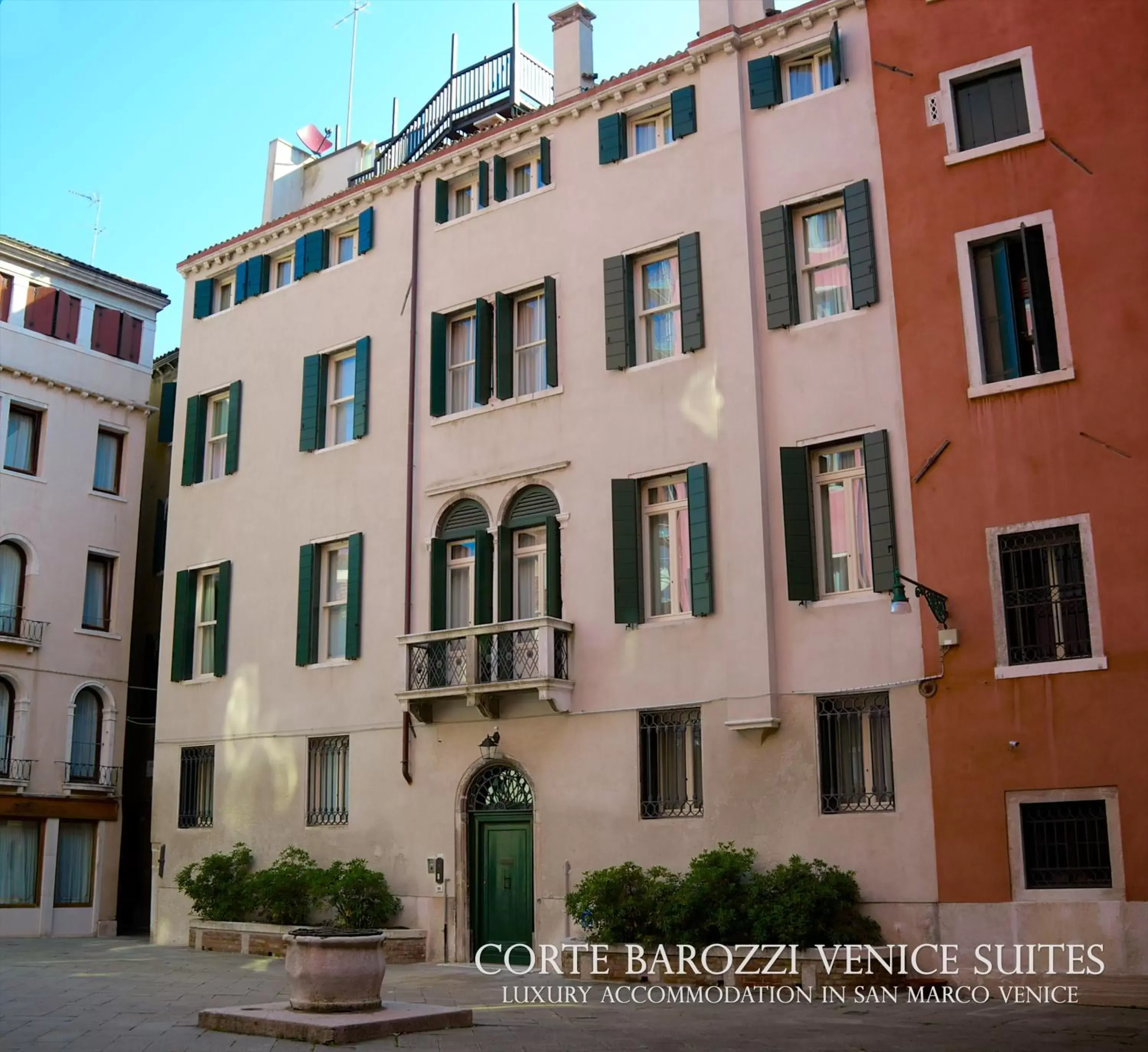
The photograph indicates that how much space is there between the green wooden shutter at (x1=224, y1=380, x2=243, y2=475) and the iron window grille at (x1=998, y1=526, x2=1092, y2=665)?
14.9 m

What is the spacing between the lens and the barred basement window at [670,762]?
18.0 metres

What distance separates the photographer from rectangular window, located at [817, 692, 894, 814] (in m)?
16.4

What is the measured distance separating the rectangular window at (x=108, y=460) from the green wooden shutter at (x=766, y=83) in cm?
1720

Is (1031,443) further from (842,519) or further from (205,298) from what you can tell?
(205,298)

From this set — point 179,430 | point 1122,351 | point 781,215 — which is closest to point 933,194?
point 781,215

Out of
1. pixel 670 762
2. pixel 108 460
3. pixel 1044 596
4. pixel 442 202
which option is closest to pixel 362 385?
pixel 442 202

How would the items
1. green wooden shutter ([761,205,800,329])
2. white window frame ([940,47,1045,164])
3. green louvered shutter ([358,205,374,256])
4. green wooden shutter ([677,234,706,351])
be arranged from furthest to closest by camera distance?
1. green louvered shutter ([358,205,374,256])
2. green wooden shutter ([677,234,706,351])
3. green wooden shutter ([761,205,800,329])
4. white window frame ([940,47,1045,164])

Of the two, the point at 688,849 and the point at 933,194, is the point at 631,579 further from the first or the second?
the point at 933,194

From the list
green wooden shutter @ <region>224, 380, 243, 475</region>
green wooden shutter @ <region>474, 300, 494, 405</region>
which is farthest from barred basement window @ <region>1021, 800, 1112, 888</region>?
green wooden shutter @ <region>224, 380, 243, 475</region>

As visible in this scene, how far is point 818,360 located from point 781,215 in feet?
7.41

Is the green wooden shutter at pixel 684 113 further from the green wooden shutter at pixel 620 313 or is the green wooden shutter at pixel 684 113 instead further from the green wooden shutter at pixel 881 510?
the green wooden shutter at pixel 881 510

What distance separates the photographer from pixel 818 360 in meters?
17.9

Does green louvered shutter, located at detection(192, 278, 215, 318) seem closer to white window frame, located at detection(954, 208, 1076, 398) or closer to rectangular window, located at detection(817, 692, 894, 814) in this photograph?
white window frame, located at detection(954, 208, 1076, 398)

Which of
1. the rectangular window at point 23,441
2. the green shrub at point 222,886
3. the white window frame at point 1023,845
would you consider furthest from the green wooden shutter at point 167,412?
the white window frame at point 1023,845
